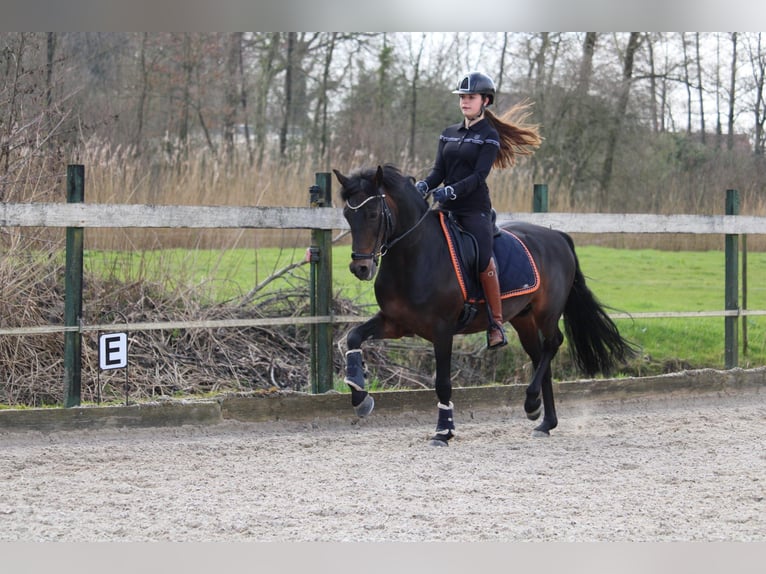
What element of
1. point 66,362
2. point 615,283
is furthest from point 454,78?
point 66,362

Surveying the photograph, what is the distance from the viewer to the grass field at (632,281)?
7.51m

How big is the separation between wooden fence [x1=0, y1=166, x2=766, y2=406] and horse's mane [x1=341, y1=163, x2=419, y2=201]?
2.79 feet

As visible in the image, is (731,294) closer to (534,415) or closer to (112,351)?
(534,415)

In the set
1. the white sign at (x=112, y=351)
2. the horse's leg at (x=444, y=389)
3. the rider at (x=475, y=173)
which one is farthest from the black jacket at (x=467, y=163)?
the white sign at (x=112, y=351)

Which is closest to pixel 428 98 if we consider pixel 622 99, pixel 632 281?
pixel 622 99

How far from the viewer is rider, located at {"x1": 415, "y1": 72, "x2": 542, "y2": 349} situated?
19.1 feet

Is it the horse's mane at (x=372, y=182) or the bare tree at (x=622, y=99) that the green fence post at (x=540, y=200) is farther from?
the bare tree at (x=622, y=99)

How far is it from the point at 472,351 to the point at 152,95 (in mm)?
10844

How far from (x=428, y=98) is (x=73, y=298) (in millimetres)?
14107

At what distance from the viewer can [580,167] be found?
16.7 metres

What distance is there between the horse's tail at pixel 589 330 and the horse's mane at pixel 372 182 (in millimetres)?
1809

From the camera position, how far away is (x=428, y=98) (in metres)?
19.0

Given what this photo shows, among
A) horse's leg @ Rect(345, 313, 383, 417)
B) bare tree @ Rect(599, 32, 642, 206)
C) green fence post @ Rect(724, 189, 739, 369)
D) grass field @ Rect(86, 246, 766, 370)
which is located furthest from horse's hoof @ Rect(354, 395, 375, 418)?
bare tree @ Rect(599, 32, 642, 206)

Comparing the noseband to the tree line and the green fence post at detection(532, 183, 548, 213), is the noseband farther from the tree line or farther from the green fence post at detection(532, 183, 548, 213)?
the tree line
